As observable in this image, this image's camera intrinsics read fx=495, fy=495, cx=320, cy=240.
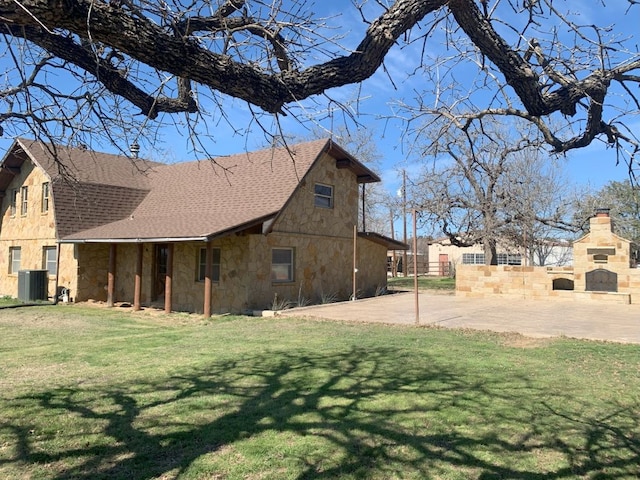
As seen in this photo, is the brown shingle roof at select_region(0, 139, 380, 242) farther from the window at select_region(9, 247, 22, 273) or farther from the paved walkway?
the paved walkway

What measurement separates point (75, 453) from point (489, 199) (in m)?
24.6

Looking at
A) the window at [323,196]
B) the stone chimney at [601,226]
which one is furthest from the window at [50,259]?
the stone chimney at [601,226]

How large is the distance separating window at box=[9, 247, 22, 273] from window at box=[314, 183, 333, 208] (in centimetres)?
1425

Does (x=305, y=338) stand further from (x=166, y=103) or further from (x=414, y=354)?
(x=166, y=103)

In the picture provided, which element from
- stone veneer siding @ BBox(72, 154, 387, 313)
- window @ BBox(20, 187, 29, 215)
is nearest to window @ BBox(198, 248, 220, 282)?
stone veneer siding @ BBox(72, 154, 387, 313)

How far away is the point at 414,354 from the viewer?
8477 millimetres

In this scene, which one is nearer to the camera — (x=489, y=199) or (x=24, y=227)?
(x=24, y=227)

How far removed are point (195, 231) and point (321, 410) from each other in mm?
10406

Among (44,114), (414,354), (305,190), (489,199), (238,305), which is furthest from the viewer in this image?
(489,199)

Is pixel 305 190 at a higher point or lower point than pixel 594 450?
higher

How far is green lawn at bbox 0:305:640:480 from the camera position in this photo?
402cm

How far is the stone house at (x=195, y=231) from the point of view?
53.1 feet

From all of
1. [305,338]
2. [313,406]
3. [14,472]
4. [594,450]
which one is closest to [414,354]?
[305,338]

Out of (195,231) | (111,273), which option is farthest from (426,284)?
(195,231)
